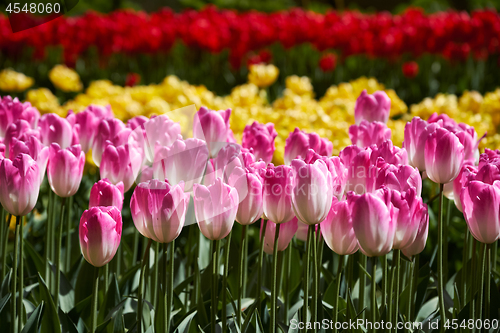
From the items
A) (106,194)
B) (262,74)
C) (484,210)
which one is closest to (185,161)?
(106,194)

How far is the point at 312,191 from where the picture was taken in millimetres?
1053

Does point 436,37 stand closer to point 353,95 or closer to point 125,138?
point 353,95

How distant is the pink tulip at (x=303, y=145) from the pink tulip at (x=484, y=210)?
0.50m

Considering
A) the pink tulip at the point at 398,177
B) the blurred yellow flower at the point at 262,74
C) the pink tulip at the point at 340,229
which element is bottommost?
the pink tulip at the point at 340,229

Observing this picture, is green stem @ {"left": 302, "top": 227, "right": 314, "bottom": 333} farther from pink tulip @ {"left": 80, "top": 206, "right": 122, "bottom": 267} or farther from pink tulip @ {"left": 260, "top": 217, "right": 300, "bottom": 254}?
pink tulip @ {"left": 80, "top": 206, "right": 122, "bottom": 267}

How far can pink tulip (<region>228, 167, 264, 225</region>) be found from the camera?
1.11m

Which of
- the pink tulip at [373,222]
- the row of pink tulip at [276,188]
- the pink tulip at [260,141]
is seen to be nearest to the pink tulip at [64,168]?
the row of pink tulip at [276,188]

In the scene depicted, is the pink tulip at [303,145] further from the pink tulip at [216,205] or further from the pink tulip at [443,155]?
the pink tulip at [216,205]

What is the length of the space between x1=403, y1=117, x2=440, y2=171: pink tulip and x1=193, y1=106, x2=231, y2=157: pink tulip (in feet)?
1.71

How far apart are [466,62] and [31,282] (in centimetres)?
546

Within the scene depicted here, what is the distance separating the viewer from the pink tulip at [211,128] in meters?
1.55

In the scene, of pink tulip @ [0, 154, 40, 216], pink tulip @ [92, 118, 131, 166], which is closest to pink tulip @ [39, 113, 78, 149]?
pink tulip @ [92, 118, 131, 166]

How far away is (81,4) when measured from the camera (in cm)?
1135

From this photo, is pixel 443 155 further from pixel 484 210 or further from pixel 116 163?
pixel 116 163
